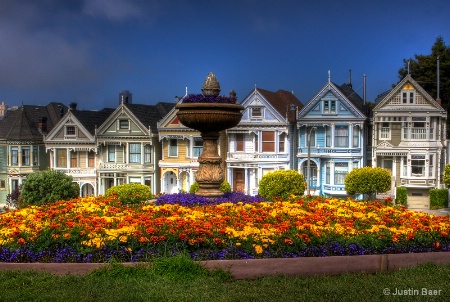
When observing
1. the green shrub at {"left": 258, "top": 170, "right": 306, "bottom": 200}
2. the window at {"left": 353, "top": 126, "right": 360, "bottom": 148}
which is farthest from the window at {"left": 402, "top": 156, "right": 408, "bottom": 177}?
the green shrub at {"left": 258, "top": 170, "right": 306, "bottom": 200}

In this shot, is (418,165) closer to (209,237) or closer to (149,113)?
(149,113)

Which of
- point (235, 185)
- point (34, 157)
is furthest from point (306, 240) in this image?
point (34, 157)

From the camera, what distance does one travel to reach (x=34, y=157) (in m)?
48.8

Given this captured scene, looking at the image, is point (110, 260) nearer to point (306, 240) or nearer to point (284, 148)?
point (306, 240)

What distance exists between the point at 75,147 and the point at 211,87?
97.0 ft

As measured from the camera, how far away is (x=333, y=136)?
134 ft

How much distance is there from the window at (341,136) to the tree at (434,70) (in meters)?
11.2

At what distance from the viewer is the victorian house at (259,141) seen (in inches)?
1658

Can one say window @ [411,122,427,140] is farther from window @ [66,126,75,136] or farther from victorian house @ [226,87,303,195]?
window @ [66,126,75,136]

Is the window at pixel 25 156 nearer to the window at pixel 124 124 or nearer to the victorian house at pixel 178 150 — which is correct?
the window at pixel 124 124

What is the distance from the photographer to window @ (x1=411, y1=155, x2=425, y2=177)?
39.4m

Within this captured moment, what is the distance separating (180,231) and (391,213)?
640 centimetres

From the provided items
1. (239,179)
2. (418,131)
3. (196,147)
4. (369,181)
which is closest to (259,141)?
(239,179)

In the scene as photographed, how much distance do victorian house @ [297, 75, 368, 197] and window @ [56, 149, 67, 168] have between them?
65.5 feet
